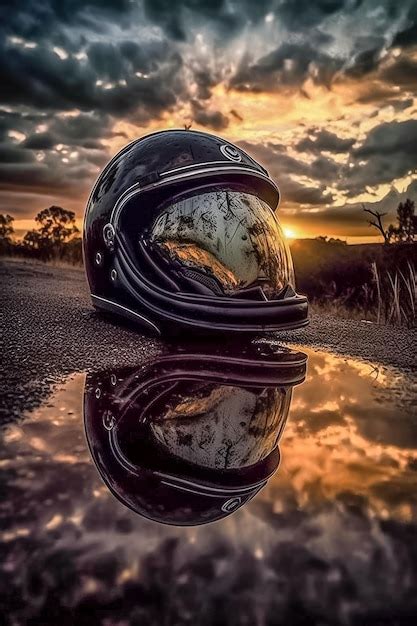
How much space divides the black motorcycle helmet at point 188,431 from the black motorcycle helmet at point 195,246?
1.58 ft

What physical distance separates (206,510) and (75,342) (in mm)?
2254

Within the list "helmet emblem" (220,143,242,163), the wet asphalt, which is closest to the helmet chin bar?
the wet asphalt

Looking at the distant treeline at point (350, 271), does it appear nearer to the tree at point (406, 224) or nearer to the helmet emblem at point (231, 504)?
the tree at point (406, 224)

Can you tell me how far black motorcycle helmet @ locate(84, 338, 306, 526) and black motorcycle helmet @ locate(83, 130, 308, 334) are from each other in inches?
19.0

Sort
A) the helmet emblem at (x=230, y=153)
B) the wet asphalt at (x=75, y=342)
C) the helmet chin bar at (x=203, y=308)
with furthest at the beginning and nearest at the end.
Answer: the helmet emblem at (x=230, y=153), the helmet chin bar at (x=203, y=308), the wet asphalt at (x=75, y=342)

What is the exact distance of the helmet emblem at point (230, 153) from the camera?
11.7ft

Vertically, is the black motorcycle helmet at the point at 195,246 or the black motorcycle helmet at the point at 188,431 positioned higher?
the black motorcycle helmet at the point at 195,246

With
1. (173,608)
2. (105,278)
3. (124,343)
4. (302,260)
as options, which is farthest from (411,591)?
(302,260)

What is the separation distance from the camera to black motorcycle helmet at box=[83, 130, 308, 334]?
130 inches

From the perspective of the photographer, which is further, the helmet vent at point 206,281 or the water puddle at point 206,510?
the helmet vent at point 206,281

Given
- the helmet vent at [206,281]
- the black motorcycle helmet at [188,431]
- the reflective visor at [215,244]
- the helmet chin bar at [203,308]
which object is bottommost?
the black motorcycle helmet at [188,431]

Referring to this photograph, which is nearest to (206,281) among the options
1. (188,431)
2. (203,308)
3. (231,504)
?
(203,308)

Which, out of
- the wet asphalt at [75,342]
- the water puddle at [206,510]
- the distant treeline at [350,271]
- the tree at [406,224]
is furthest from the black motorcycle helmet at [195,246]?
the tree at [406,224]

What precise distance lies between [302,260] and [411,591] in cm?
1240
